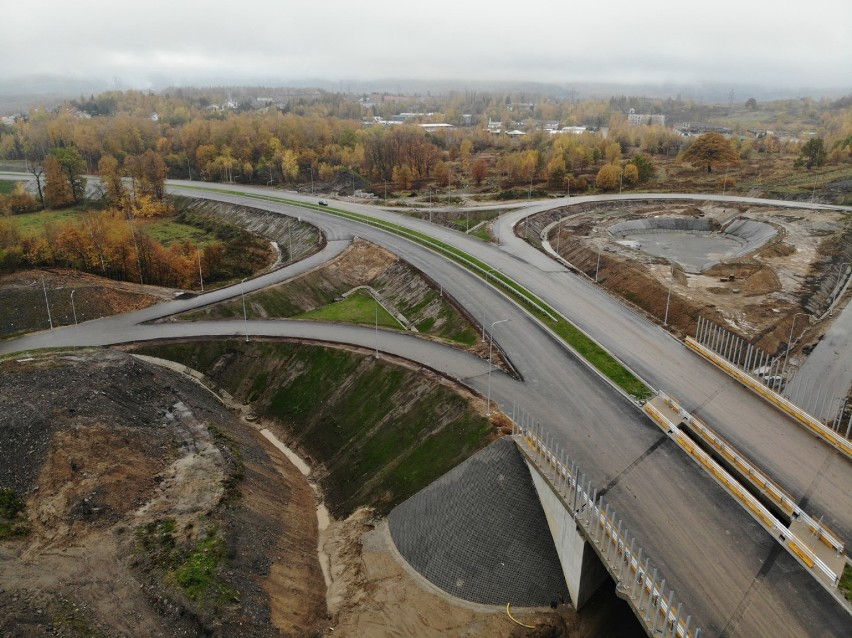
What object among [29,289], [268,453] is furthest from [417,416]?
[29,289]

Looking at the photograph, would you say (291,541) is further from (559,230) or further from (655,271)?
(559,230)

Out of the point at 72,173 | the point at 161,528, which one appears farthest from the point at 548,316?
the point at 72,173

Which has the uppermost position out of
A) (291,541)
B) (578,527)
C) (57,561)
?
(578,527)

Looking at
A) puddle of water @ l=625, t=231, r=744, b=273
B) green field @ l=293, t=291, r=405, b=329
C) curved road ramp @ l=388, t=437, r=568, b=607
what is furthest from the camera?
puddle of water @ l=625, t=231, r=744, b=273

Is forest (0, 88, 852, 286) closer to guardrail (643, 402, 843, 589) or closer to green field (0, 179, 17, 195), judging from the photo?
green field (0, 179, 17, 195)

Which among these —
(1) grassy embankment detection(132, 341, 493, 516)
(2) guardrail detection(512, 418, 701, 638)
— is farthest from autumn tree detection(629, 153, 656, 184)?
(2) guardrail detection(512, 418, 701, 638)
